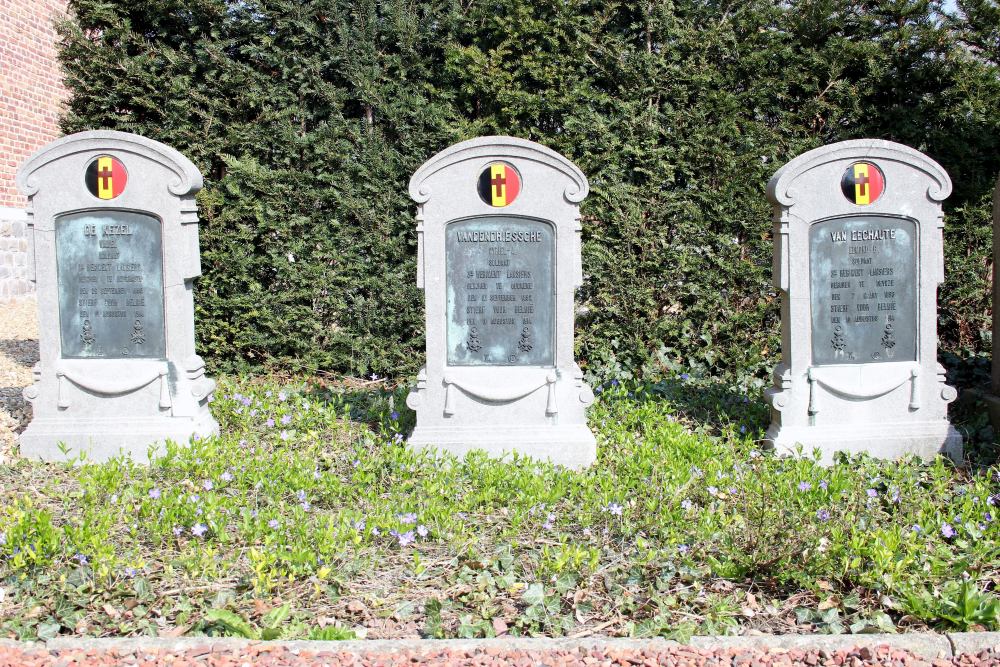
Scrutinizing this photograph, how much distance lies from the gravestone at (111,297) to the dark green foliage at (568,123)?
5.71 ft

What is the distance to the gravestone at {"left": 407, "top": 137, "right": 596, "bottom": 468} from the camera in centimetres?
506

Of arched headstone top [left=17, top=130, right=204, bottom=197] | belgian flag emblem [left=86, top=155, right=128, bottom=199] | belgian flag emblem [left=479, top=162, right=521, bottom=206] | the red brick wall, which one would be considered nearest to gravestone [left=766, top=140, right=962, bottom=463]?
belgian flag emblem [left=479, top=162, right=521, bottom=206]

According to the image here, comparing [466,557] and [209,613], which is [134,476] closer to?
[209,613]

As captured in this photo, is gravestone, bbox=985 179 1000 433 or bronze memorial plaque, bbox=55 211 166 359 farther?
gravestone, bbox=985 179 1000 433

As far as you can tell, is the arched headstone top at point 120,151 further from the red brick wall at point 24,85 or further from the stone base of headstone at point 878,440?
the red brick wall at point 24,85

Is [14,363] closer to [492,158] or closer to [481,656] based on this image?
[492,158]

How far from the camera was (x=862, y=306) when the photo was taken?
203 inches

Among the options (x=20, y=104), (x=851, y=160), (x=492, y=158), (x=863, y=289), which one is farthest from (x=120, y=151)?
(x=20, y=104)

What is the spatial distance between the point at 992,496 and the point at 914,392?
98cm

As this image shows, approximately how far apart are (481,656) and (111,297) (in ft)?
11.8

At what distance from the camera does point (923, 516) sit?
4020 mm

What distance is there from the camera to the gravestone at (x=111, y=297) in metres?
5.14

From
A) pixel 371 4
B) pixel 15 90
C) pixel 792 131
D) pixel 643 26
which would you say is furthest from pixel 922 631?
pixel 15 90

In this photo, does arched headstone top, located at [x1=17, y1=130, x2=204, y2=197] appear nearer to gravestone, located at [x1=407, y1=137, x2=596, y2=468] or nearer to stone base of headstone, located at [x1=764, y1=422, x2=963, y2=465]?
gravestone, located at [x1=407, y1=137, x2=596, y2=468]
